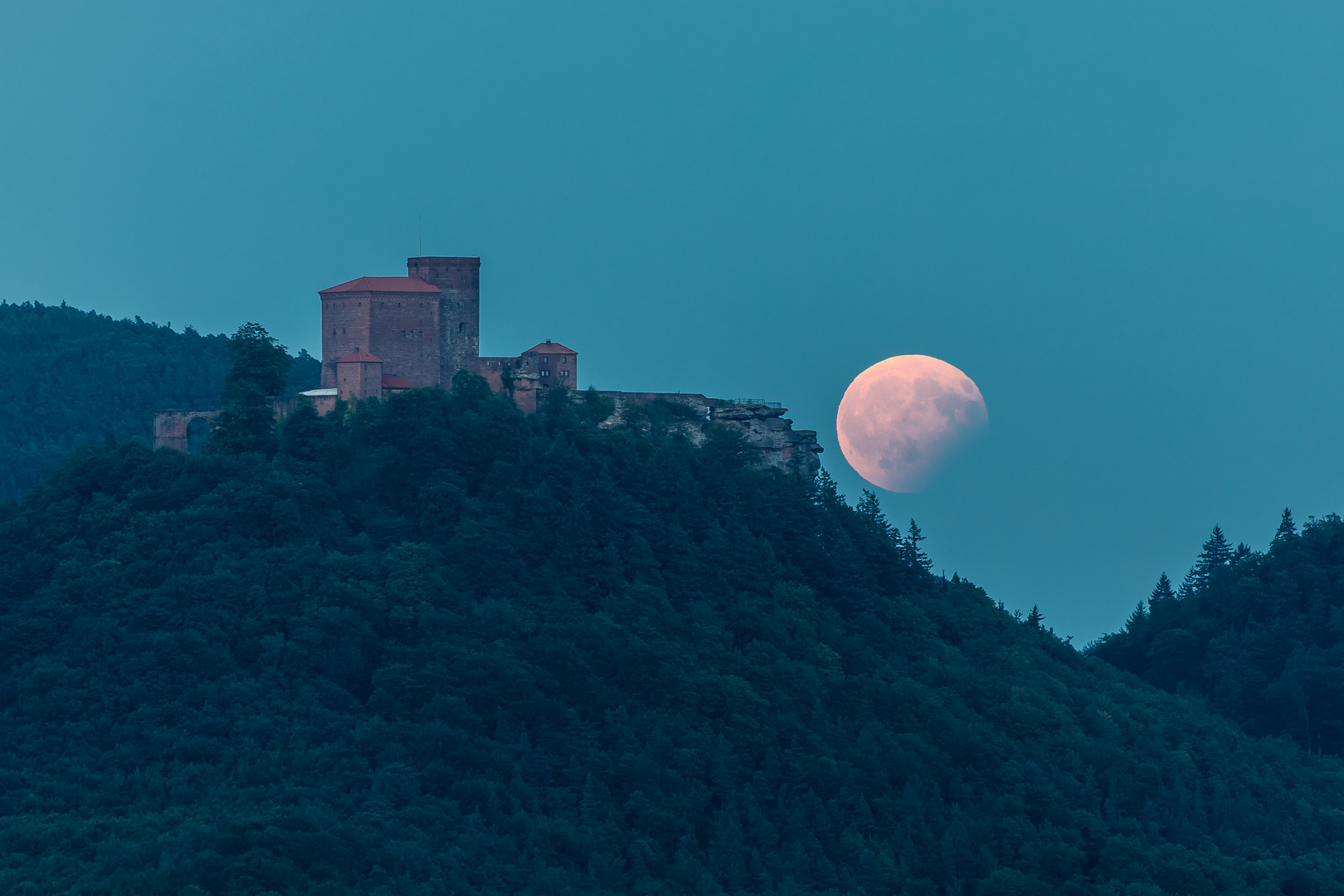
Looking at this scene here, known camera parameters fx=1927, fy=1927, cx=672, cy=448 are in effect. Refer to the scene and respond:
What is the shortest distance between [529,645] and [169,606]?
10.8 metres

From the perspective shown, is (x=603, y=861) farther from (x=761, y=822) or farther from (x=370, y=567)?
(x=370, y=567)

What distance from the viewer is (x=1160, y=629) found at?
9056 cm

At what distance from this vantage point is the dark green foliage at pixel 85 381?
110625 mm

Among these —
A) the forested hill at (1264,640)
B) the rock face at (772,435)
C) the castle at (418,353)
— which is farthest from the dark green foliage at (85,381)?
the forested hill at (1264,640)

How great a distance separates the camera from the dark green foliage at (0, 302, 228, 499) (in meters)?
111

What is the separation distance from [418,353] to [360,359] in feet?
8.26

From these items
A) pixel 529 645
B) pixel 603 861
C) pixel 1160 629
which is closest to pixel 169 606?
pixel 529 645

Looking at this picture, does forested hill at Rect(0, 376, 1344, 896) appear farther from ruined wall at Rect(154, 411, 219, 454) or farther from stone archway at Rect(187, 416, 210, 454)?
stone archway at Rect(187, 416, 210, 454)

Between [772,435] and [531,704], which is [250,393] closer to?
[531,704]

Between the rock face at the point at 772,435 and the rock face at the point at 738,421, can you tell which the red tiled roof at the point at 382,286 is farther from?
the rock face at the point at 772,435

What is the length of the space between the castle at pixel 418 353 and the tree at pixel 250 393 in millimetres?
1479

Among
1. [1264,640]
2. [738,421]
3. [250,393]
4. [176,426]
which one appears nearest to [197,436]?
[176,426]

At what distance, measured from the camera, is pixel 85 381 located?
4695 inches

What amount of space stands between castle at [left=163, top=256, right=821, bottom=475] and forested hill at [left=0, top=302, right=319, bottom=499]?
3546 cm
